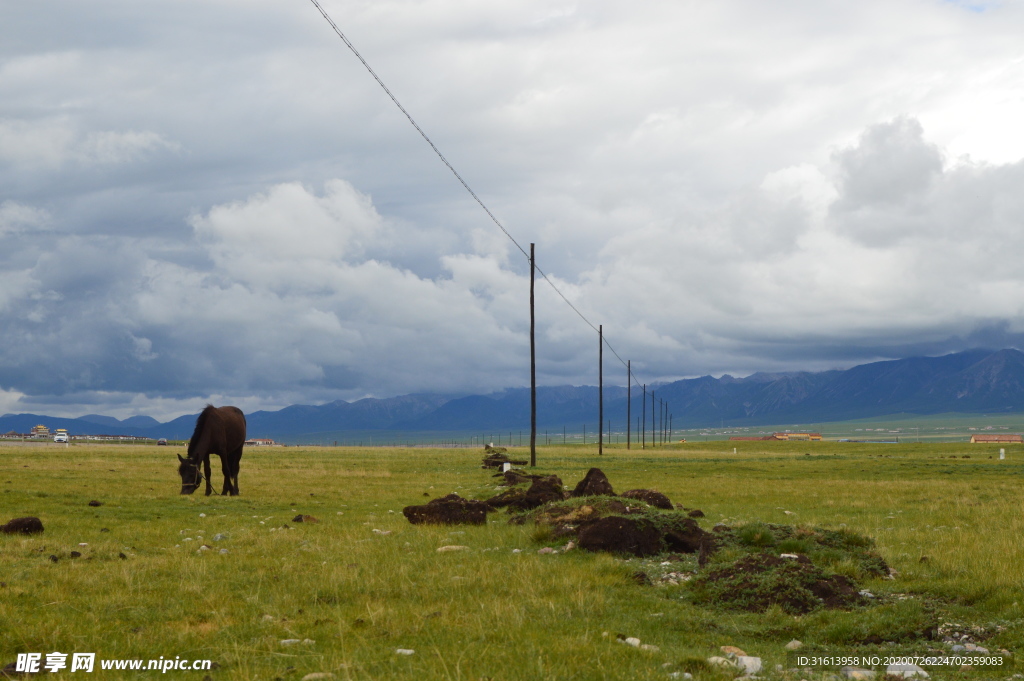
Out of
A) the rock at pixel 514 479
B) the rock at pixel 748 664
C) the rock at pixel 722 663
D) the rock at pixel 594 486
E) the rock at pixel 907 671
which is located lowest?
the rock at pixel 514 479

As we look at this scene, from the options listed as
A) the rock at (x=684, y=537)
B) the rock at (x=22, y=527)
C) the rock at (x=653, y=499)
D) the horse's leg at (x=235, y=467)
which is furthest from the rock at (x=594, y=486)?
the rock at (x=22, y=527)

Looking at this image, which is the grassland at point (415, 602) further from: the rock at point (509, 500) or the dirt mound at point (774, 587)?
the rock at point (509, 500)

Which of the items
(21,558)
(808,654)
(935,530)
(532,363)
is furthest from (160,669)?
(532,363)

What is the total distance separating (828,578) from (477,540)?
8.28 m

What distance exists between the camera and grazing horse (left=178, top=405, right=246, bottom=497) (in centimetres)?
3052

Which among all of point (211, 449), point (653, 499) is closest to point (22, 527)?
point (211, 449)

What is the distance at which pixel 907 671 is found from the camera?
905cm

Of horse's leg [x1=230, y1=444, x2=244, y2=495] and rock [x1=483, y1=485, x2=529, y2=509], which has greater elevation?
horse's leg [x1=230, y1=444, x2=244, y2=495]

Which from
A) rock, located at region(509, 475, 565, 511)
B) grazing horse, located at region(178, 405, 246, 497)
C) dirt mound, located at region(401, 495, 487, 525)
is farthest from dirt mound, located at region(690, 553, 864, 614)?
grazing horse, located at region(178, 405, 246, 497)

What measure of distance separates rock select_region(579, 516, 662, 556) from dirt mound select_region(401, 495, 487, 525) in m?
5.43

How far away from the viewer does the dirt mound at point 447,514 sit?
2194cm

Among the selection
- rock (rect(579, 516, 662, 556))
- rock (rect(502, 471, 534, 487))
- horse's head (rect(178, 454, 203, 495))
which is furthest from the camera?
rock (rect(502, 471, 534, 487))

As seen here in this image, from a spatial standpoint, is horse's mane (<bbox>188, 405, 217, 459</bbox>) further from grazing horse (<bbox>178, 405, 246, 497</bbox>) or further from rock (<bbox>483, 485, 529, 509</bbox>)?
rock (<bbox>483, 485, 529, 509</bbox>)

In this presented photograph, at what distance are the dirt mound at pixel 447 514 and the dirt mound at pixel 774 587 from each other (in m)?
9.65
